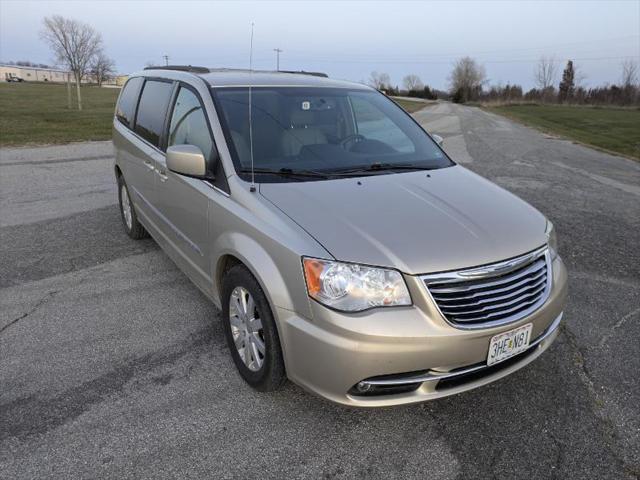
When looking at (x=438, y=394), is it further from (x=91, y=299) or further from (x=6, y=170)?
(x=6, y=170)

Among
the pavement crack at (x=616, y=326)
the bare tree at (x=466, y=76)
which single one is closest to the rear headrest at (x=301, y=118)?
the pavement crack at (x=616, y=326)

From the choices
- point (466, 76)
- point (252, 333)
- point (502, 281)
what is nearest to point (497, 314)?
point (502, 281)

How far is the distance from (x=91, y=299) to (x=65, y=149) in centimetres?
962

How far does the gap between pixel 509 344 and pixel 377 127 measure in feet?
6.93

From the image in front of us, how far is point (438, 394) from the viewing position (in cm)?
249

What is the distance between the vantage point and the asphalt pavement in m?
2.49

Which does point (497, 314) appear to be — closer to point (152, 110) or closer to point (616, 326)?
point (616, 326)

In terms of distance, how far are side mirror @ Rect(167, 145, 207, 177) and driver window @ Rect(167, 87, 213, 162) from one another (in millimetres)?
159

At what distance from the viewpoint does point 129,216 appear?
559cm

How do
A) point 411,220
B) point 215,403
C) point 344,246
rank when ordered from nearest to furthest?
1. point 344,246
2. point 411,220
3. point 215,403

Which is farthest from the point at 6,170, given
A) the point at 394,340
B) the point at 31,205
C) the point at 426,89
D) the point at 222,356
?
the point at 426,89

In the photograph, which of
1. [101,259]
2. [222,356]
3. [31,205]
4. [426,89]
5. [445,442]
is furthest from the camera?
[426,89]

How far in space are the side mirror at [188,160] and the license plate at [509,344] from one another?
1946mm

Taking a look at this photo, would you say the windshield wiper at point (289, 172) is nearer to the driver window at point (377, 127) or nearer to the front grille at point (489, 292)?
the driver window at point (377, 127)
